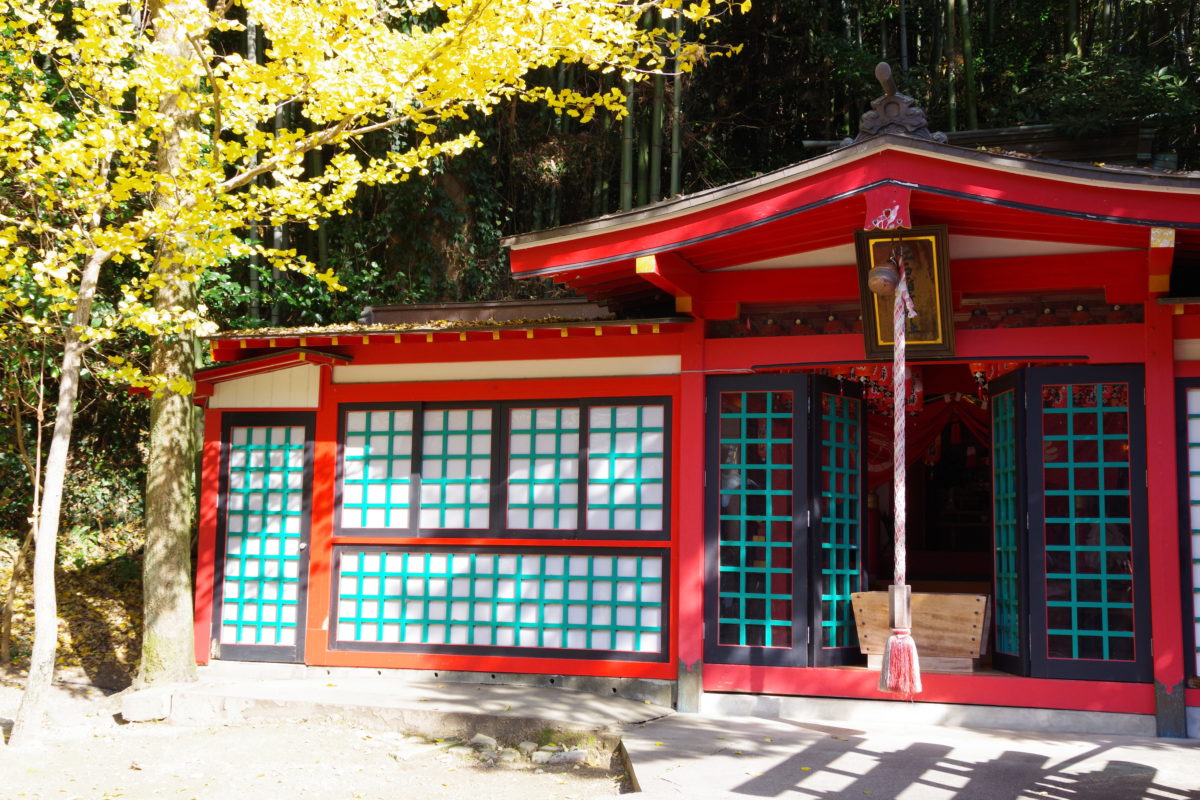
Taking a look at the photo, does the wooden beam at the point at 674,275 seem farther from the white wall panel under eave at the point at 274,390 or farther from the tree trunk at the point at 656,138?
the tree trunk at the point at 656,138

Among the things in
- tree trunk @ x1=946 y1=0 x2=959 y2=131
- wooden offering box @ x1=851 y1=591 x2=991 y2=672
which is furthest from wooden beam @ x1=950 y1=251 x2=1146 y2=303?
tree trunk @ x1=946 y1=0 x2=959 y2=131

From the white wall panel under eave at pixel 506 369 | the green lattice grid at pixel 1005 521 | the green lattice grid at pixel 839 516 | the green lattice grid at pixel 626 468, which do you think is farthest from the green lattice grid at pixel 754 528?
the green lattice grid at pixel 1005 521

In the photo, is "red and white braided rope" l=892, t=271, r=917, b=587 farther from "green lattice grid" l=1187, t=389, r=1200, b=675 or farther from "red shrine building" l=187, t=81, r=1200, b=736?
"green lattice grid" l=1187, t=389, r=1200, b=675

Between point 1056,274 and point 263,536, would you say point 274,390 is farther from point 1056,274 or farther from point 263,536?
point 1056,274

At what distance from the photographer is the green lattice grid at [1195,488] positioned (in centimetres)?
672

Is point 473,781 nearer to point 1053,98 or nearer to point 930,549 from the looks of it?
point 930,549

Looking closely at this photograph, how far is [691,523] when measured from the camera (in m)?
7.64

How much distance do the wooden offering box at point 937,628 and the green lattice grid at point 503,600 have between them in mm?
1519

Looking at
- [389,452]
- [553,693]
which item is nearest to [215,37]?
[389,452]

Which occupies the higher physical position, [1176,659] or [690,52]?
[690,52]

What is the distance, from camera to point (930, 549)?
461 inches

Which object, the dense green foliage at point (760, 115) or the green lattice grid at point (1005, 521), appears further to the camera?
the dense green foliage at point (760, 115)

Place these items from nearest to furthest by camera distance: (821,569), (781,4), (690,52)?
(821,569)
(690,52)
(781,4)

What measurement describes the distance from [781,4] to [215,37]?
302 inches
